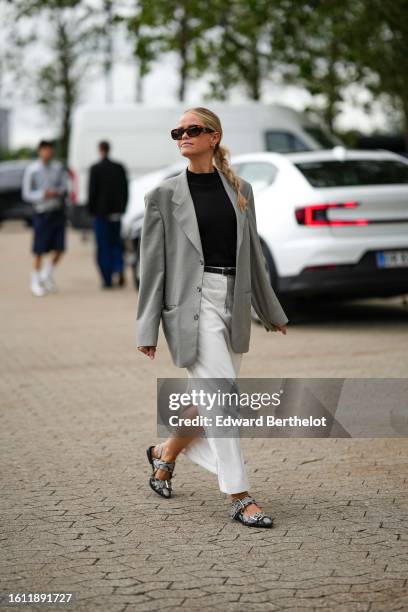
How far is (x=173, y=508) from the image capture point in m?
5.78

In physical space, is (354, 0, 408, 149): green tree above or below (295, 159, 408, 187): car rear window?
above

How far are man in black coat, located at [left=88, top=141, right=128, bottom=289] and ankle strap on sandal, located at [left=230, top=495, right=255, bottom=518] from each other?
11649 millimetres

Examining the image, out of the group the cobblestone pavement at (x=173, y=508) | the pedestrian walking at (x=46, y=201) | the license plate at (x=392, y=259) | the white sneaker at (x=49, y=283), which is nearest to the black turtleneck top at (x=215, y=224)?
the cobblestone pavement at (x=173, y=508)

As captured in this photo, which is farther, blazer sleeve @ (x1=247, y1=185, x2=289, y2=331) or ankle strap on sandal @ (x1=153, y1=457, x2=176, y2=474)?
ankle strap on sandal @ (x1=153, y1=457, x2=176, y2=474)

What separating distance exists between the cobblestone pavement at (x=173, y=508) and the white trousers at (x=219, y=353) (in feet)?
0.74

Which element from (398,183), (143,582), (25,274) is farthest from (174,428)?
(25,274)

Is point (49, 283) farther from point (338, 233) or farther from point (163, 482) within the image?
point (163, 482)

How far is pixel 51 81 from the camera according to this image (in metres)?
45.9

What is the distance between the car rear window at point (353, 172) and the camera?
11953mm

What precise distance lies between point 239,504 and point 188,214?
1.26 m

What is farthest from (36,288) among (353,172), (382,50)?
(382,50)

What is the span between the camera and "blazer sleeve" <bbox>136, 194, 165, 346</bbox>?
557cm

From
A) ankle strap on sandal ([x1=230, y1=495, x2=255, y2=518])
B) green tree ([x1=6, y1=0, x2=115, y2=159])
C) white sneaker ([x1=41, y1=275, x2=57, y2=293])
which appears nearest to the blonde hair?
ankle strap on sandal ([x1=230, y1=495, x2=255, y2=518])

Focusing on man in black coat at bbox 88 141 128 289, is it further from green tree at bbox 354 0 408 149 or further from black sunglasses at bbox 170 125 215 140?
black sunglasses at bbox 170 125 215 140
